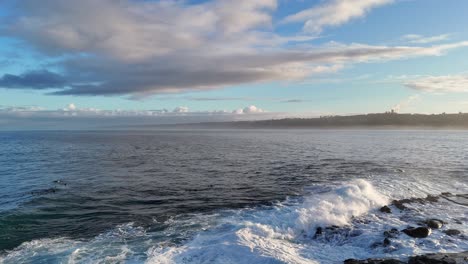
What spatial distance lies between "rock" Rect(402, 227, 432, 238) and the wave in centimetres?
26

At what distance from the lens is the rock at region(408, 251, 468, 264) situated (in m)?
10.4

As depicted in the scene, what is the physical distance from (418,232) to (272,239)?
610 cm

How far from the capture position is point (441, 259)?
10523 millimetres

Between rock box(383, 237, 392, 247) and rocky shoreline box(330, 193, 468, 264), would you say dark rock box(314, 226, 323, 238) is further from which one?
rock box(383, 237, 392, 247)

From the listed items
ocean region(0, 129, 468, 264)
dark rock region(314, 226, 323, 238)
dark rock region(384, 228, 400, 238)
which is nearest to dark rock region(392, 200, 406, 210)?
ocean region(0, 129, 468, 264)

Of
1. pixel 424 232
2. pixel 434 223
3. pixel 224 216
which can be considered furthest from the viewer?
pixel 224 216

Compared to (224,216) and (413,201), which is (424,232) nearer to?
(413,201)

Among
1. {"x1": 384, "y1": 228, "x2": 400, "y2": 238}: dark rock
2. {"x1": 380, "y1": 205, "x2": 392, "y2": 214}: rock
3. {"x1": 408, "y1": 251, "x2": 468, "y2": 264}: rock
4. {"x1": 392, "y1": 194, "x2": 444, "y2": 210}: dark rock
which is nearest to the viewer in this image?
{"x1": 408, "y1": 251, "x2": 468, "y2": 264}: rock

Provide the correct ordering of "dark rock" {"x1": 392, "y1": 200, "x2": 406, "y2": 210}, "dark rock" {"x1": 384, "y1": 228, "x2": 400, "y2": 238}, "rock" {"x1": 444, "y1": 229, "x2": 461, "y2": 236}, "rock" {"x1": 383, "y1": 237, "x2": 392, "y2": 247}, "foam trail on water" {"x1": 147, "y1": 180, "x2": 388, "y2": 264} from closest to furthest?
"foam trail on water" {"x1": 147, "y1": 180, "x2": 388, "y2": 264}, "rock" {"x1": 383, "y1": 237, "x2": 392, "y2": 247}, "dark rock" {"x1": 384, "y1": 228, "x2": 400, "y2": 238}, "rock" {"x1": 444, "y1": 229, "x2": 461, "y2": 236}, "dark rock" {"x1": 392, "y1": 200, "x2": 406, "y2": 210}

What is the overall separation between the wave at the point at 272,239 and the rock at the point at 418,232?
255 millimetres

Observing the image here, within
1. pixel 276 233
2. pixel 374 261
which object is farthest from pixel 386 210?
pixel 374 261

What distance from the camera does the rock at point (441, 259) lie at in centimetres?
1040

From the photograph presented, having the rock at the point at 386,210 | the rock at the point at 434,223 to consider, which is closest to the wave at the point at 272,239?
the rock at the point at 386,210

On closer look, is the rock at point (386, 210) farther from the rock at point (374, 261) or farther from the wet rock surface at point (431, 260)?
the rock at point (374, 261)
